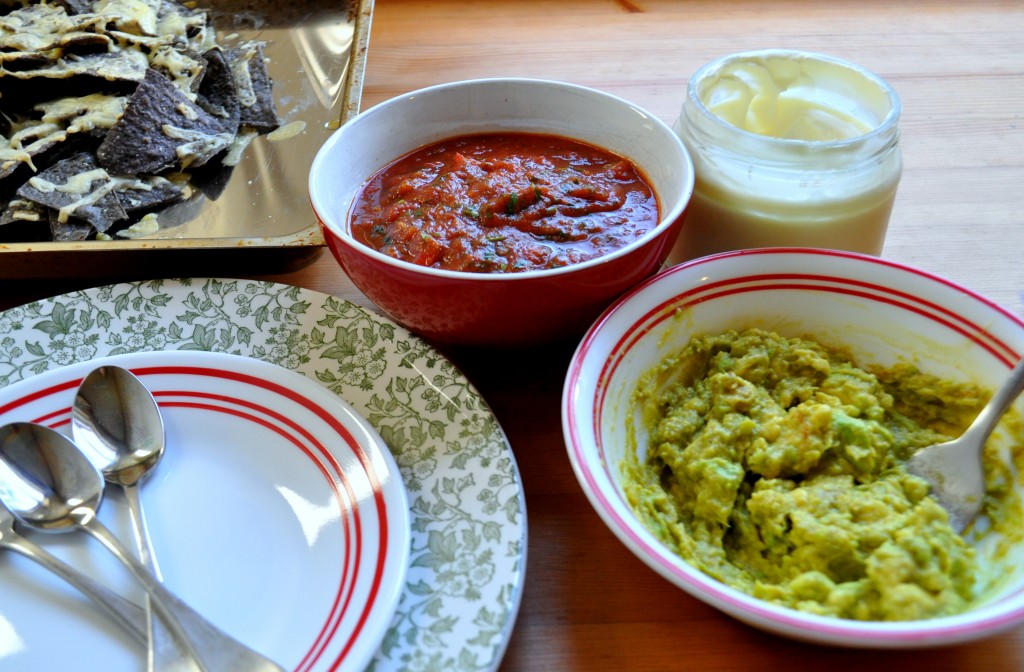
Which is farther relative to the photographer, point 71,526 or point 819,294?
point 819,294

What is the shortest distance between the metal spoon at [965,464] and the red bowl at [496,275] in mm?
492

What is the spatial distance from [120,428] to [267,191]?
720 millimetres

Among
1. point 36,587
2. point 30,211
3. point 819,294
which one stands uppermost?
point 819,294

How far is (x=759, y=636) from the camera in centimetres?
105

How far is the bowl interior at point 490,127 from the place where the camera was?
1446mm

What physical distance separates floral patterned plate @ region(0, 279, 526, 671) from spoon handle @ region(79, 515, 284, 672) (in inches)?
6.0

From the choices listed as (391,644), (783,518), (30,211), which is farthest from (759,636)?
(30,211)

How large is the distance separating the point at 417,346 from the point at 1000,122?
63.9 inches

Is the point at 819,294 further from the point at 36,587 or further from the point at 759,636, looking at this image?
the point at 36,587

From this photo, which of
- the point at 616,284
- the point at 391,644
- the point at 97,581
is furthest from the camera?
the point at 616,284

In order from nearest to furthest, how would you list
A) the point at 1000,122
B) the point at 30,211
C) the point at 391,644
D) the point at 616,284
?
the point at 391,644 → the point at 616,284 → the point at 30,211 → the point at 1000,122

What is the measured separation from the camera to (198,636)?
992 millimetres

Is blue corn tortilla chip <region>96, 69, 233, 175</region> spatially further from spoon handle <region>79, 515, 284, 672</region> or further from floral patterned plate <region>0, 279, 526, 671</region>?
spoon handle <region>79, 515, 284, 672</region>

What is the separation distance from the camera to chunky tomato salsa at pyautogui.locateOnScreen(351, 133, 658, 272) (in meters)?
1.34
